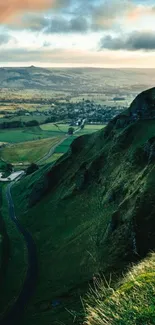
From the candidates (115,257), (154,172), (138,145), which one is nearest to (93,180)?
(138,145)

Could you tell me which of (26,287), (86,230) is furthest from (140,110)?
→ (26,287)

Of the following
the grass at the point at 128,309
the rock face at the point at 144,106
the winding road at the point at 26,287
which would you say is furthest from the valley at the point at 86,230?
the rock face at the point at 144,106

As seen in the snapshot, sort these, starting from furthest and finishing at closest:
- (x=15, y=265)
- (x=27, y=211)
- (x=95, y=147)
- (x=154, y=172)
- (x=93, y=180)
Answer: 1. (x=95, y=147)
2. (x=27, y=211)
3. (x=93, y=180)
4. (x=15, y=265)
5. (x=154, y=172)

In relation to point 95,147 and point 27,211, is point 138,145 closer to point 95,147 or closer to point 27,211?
point 95,147

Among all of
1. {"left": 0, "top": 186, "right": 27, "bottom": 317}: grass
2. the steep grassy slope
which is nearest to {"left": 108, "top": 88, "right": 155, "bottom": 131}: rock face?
the steep grassy slope

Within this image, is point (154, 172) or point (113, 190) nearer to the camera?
point (154, 172)

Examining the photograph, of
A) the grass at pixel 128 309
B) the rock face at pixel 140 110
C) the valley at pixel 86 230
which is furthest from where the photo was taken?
the rock face at pixel 140 110

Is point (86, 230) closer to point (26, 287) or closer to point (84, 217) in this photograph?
point (84, 217)

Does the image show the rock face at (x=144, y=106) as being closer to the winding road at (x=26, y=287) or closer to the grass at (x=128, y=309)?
the winding road at (x=26, y=287)
